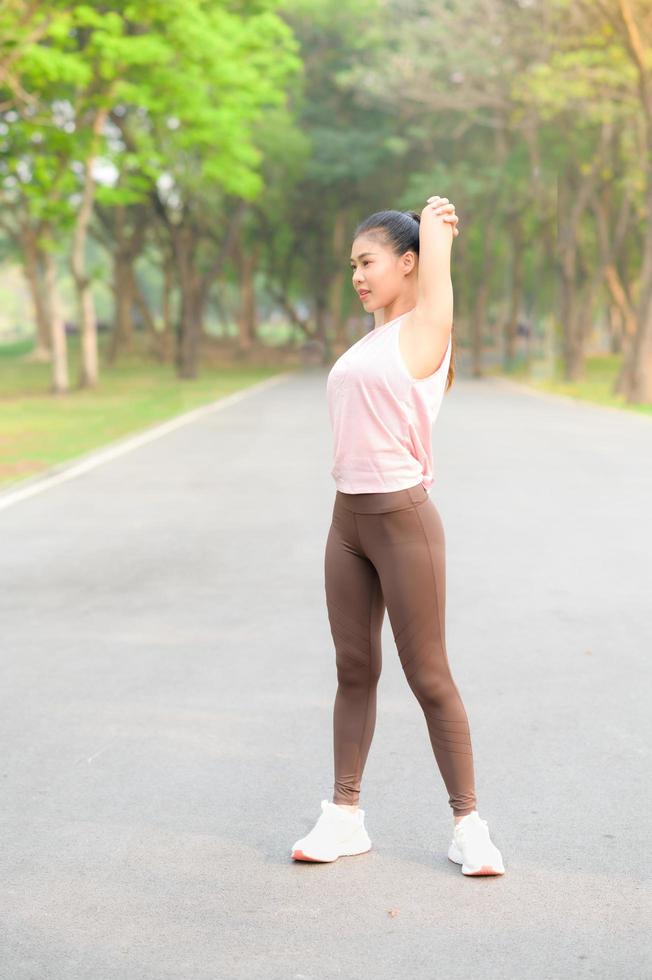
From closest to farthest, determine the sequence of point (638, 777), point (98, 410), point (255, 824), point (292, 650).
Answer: point (255, 824)
point (638, 777)
point (292, 650)
point (98, 410)

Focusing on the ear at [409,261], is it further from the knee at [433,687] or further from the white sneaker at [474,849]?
the white sneaker at [474,849]

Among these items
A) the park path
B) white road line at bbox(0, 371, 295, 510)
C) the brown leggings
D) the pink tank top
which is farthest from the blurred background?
the pink tank top

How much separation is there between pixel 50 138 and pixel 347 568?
25.4 meters

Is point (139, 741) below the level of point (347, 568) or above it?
below

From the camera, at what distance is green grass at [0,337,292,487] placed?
1720 centimetres

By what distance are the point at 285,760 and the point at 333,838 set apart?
0.99m

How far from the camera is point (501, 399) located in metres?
30.8

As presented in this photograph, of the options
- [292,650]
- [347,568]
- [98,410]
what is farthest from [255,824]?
[98,410]

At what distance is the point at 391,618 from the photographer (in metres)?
3.83

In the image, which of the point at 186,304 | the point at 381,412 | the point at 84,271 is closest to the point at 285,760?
the point at 381,412

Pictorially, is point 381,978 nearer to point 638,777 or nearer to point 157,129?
point 638,777

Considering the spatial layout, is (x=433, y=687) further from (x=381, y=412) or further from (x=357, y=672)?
(x=381, y=412)

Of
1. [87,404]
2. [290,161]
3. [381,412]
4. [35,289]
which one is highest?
[381,412]

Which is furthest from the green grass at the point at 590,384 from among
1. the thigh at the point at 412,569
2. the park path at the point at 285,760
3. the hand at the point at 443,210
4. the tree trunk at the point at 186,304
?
the hand at the point at 443,210
